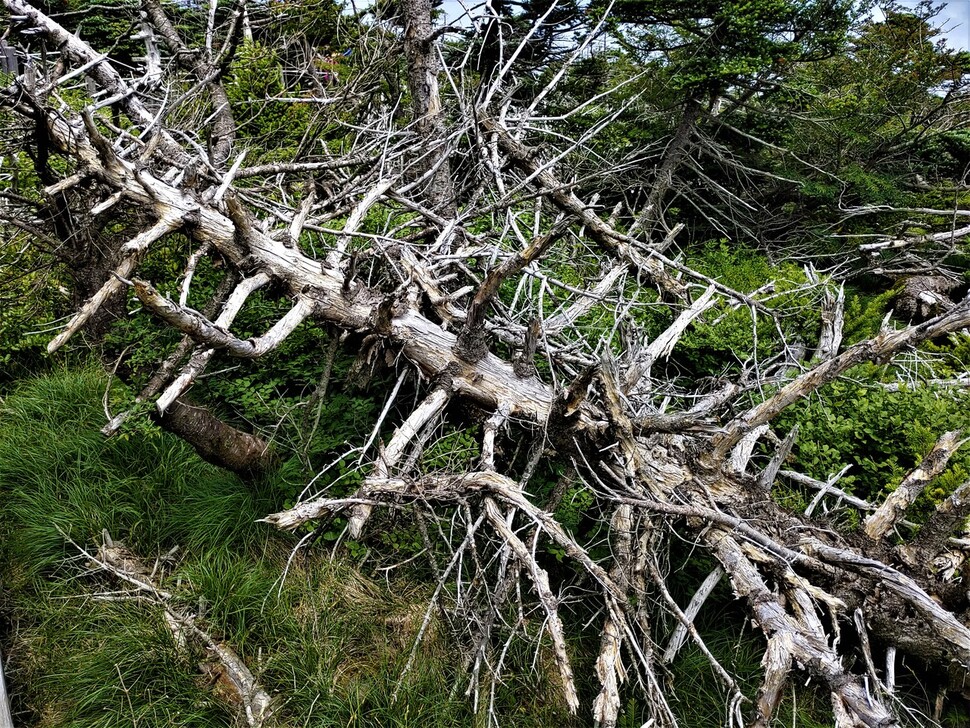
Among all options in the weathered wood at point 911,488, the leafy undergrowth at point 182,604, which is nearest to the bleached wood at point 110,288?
the leafy undergrowth at point 182,604

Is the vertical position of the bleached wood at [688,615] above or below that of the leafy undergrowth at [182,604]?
above

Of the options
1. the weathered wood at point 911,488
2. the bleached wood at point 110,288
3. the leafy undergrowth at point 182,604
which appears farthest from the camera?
the weathered wood at point 911,488

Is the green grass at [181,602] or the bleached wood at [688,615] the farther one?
the bleached wood at [688,615]

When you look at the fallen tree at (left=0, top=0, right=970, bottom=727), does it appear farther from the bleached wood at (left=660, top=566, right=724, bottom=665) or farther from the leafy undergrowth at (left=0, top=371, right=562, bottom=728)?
the leafy undergrowth at (left=0, top=371, right=562, bottom=728)

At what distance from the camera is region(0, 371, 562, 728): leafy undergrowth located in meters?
2.59

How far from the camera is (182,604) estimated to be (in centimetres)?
284

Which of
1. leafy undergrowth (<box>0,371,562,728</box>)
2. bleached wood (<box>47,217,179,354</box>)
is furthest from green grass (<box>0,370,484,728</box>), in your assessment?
bleached wood (<box>47,217,179,354</box>)

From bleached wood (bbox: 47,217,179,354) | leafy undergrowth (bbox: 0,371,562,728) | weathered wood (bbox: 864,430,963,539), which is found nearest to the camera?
bleached wood (bbox: 47,217,179,354)

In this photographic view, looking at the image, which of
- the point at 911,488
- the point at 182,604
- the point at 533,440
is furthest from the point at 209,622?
the point at 911,488

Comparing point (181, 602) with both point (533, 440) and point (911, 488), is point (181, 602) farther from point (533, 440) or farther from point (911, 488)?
point (911, 488)

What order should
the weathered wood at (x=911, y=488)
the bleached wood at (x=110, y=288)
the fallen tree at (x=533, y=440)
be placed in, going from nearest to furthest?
the bleached wood at (x=110, y=288) < the fallen tree at (x=533, y=440) < the weathered wood at (x=911, y=488)

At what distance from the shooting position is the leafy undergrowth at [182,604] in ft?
8.49

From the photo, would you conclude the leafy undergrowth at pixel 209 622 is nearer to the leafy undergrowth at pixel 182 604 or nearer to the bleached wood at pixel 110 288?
the leafy undergrowth at pixel 182 604

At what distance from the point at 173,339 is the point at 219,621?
5.75ft
